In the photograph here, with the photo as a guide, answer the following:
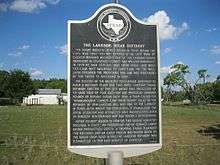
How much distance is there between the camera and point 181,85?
101250 mm

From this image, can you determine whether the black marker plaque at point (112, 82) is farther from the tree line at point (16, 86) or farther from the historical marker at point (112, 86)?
the tree line at point (16, 86)

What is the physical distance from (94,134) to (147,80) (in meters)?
1.30

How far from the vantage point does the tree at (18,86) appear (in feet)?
255

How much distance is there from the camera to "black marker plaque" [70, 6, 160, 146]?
6.26 meters

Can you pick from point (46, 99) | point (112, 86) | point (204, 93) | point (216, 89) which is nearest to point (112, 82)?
point (112, 86)

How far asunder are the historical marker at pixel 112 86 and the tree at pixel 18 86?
73.3 meters

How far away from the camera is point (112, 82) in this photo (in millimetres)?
6375

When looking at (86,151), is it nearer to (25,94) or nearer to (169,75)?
(25,94)

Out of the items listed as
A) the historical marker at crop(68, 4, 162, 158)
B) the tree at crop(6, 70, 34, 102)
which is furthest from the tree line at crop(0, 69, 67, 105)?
the historical marker at crop(68, 4, 162, 158)

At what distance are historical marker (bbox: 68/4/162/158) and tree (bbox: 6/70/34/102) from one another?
241 feet

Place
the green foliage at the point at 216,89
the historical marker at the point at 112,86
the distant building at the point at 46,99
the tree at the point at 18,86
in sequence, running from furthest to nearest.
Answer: the distant building at the point at 46,99, the green foliage at the point at 216,89, the tree at the point at 18,86, the historical marker at the point at 112,86

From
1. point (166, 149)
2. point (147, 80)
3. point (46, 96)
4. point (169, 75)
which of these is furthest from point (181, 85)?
point (147, 80)

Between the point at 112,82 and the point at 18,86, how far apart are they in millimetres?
73739

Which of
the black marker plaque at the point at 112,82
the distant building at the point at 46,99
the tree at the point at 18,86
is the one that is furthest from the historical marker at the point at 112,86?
the distant building at the point at 46,99
